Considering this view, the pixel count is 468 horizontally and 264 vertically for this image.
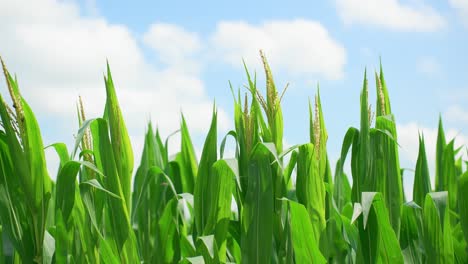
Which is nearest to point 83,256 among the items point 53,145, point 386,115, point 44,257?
point 44,257

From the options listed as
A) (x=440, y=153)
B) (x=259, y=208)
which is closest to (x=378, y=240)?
(x=259, y=208)

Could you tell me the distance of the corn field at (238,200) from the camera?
2.45 m

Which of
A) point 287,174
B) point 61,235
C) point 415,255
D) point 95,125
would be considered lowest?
point 415,255

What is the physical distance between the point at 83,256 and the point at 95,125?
53 cm

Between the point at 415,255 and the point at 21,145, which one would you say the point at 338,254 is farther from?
Result: the point at 21,145

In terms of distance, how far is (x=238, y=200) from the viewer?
2.74 meters

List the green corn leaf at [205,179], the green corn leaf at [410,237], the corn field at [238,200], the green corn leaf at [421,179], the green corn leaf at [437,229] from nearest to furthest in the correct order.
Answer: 1. the corn field at [238,200]
2. the green corn leaf at [205,179]
3. the green corn leaf at [437,229]
4. the green corn leaf at [410,237]
5. the green corn leaf at [421,179]

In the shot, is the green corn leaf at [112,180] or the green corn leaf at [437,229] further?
the green corn leaf at [437,229]

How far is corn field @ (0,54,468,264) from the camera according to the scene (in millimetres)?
2451

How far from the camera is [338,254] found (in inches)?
113

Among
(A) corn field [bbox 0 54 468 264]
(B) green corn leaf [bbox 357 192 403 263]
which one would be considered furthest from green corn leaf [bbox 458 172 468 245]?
(B) green corn leaf [bbox 357 192 403 263]

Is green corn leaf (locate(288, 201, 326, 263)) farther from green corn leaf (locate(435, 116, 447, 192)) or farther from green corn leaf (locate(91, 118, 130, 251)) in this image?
green corn leaf (locate(435, 116, 447, 192))

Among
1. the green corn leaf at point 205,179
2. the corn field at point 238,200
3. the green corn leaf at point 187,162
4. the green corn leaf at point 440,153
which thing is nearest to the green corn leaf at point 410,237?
the corn field at point 238,200

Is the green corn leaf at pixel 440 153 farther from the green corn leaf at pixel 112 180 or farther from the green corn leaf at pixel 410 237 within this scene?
the green corn leaf at pixel 112 180
